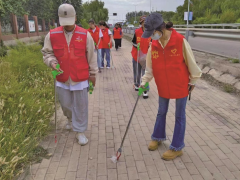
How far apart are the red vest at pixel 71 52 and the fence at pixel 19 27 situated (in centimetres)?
975

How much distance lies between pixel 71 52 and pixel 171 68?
1369mm

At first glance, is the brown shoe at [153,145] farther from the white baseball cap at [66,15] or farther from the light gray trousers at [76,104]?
the white baseball cap at [66,15]

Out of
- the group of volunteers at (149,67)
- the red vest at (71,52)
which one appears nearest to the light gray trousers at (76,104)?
the group of volunteers at (149,67)

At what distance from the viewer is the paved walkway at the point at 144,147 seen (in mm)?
2928

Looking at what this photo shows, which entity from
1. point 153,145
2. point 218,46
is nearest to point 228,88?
point 153,145

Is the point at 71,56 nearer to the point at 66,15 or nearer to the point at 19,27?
the point at 66,15

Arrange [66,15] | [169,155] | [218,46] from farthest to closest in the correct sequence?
[218,46] → [169,155] → [66,15]

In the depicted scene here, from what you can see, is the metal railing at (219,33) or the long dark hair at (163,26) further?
the metal railing at (219,33)

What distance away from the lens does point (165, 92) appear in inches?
118

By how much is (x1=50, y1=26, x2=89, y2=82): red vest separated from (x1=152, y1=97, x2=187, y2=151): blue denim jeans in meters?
1.23

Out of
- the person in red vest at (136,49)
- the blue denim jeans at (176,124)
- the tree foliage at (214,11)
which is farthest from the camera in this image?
the tree foliage at (214,11)

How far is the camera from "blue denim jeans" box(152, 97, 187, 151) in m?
3.02

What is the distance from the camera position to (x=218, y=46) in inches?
380

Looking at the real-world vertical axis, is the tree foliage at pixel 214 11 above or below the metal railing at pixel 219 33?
above
